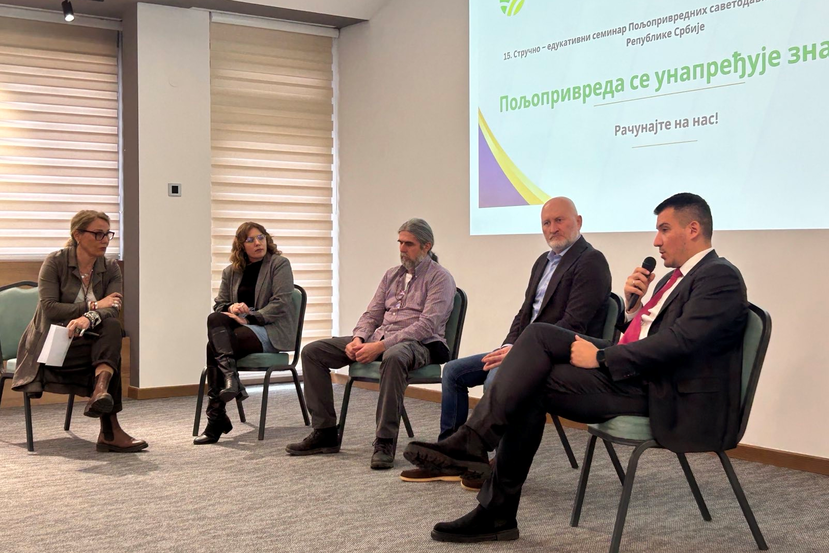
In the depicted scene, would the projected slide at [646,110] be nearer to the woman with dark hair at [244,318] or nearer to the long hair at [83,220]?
the woman with dark hair at [244,318]

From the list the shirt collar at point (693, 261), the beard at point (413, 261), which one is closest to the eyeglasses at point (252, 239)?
the beard at point (413, 261)

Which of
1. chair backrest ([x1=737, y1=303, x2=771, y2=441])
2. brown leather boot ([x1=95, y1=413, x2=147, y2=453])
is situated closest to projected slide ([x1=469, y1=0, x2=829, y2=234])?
chair backrest ([x1=737, y1=303, x2=771, y2=441])

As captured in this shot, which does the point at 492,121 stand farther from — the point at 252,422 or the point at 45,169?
the point at 45,169

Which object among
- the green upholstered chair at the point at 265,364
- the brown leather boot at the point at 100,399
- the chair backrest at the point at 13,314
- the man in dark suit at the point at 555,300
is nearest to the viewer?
the man in dark suit at the point at 555,300

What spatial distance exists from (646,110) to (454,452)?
8.42 feet

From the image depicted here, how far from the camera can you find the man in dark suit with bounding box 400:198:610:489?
3.69 metres

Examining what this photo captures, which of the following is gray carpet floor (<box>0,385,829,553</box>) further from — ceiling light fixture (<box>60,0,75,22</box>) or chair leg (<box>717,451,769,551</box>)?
Result: ceiling light fixture (<box>60,0,75,22</box>)

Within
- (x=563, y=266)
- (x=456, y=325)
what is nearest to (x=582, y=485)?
(x=563, y=266)

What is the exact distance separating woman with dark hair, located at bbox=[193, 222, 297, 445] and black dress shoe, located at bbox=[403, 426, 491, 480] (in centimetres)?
195

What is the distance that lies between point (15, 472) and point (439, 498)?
6.54ft

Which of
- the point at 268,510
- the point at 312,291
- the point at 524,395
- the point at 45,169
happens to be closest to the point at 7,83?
the point at 45,169

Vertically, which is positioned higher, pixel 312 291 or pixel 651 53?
pixel 651 53

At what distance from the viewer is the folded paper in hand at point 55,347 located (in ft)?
14.4

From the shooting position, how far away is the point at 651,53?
4660mm
